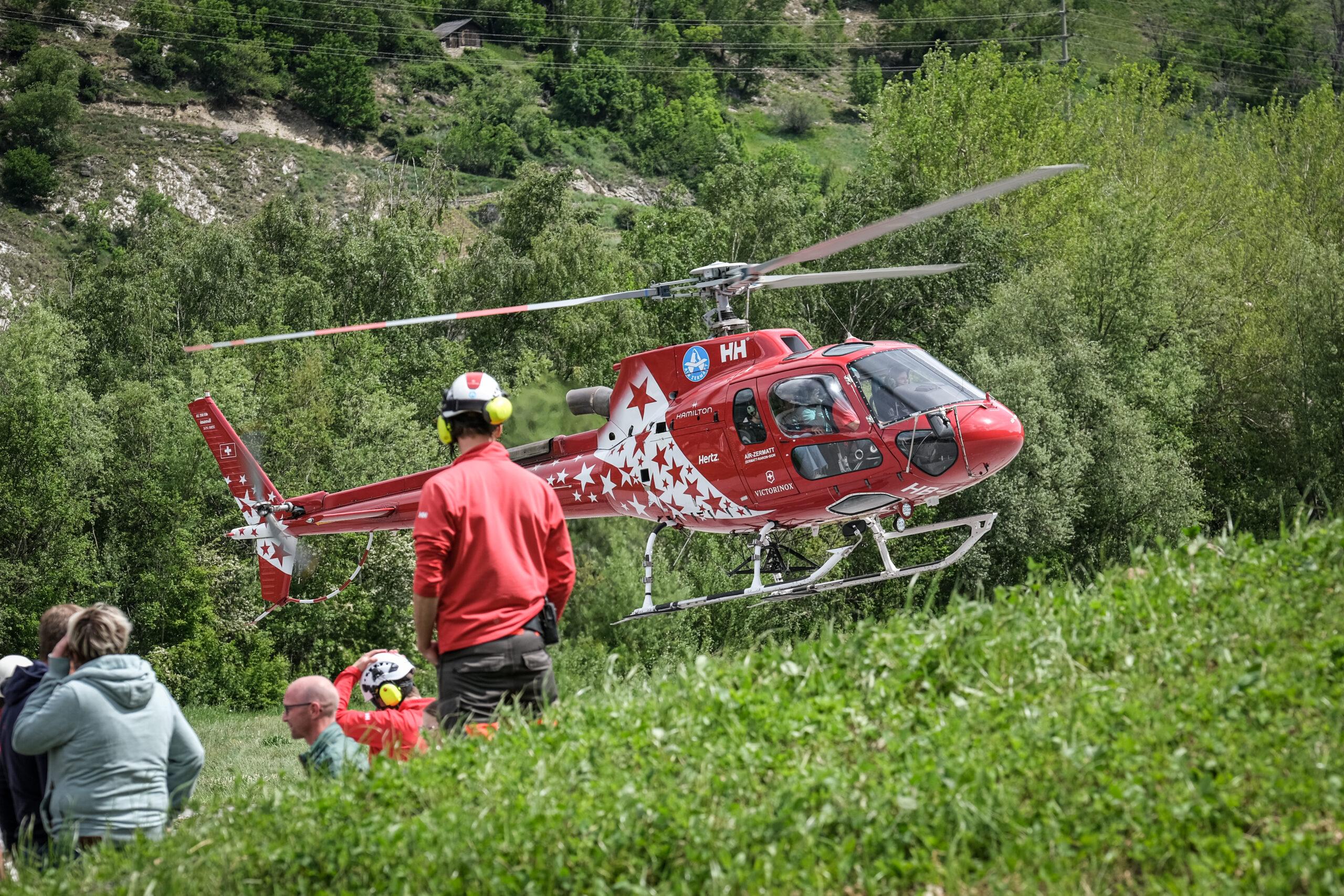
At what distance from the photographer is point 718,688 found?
6590 mm

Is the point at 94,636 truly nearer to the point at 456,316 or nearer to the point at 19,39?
the point at 456,316

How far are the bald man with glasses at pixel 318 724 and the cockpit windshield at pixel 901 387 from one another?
838 centimetres

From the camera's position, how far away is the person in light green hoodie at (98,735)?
587cm

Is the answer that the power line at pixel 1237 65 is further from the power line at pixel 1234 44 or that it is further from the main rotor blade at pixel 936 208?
the main rotor blade at pixel 936 208

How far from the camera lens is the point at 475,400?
6.52m

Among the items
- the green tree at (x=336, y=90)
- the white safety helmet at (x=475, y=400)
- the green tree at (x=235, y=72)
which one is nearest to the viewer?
the white safety helmet at (x=475, y=400)

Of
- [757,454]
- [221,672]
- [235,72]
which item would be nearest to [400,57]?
[235,72]

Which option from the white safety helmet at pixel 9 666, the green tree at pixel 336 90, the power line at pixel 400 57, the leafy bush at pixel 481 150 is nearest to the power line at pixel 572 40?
the power line at pixel 400 57

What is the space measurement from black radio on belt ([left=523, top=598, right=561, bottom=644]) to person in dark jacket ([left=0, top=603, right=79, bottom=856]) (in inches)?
91.8

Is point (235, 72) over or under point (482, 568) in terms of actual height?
under

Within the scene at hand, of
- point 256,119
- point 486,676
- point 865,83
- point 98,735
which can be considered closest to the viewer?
point 98,735

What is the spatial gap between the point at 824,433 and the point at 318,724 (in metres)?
8.28

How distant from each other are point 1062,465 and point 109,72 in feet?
274

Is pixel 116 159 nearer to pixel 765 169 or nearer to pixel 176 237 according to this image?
pixel 176 237
